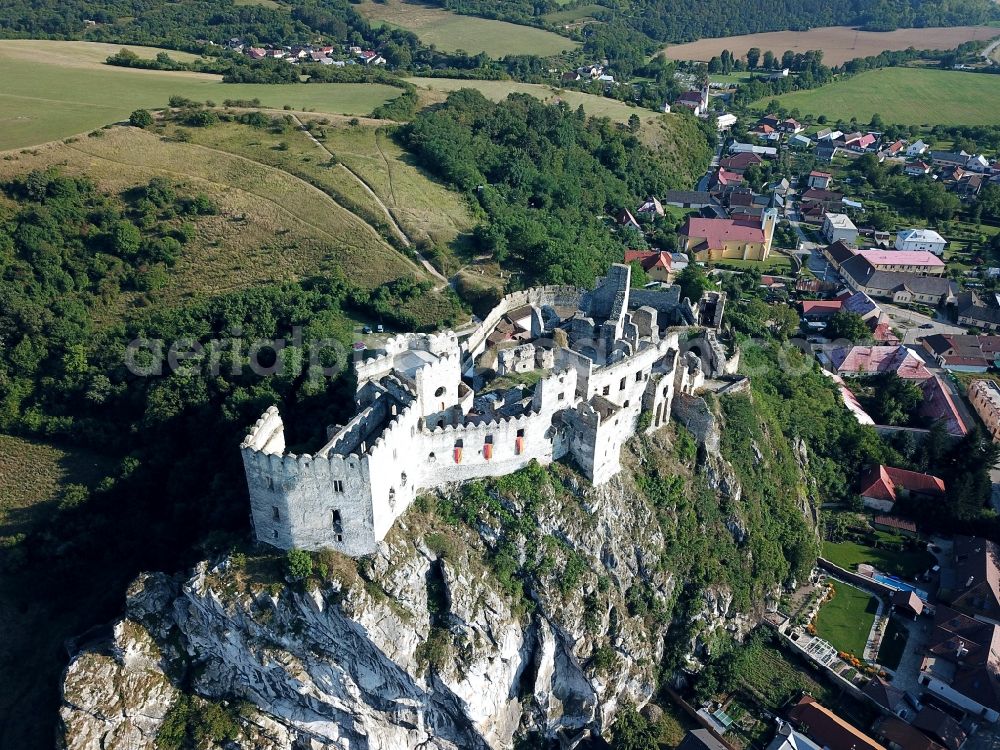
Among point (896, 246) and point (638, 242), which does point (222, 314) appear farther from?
point (896, 246)

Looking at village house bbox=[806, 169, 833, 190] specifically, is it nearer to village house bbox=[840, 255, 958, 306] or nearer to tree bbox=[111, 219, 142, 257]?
village house bbox=[840, 255, 958, 306]


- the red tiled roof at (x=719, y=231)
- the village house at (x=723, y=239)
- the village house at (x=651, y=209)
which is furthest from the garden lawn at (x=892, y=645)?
the village house at (x=651, y=209)

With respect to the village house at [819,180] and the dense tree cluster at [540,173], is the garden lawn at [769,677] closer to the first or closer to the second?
the dense tree cluster at [540,173]

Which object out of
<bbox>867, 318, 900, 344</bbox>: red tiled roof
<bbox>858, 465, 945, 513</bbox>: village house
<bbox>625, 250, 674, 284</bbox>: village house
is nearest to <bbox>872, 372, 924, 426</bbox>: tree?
<bbox>858, 465, 945, 513</bbox>: village house

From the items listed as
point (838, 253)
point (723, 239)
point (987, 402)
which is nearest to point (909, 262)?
point (838, 253)

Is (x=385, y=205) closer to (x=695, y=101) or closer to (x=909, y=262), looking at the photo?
(x=909, y=262)

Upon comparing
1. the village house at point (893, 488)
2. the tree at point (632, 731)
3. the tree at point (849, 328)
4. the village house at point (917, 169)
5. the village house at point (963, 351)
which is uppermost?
Answer: the village house at point (917, 169)

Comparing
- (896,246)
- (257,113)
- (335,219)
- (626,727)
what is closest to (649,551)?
(626,727)
